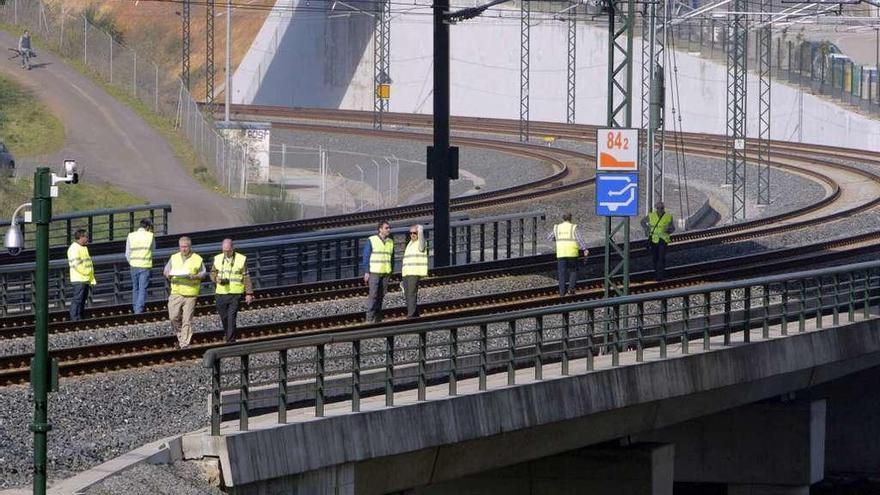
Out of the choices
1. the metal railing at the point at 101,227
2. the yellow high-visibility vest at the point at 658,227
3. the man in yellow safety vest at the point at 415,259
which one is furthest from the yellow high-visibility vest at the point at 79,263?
the yellow high-visibility vest at the point at 658,227

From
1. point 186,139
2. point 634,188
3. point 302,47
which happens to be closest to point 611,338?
point 634,188

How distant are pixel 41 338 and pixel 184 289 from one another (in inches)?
326

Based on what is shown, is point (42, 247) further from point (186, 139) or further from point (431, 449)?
point (186, 139)

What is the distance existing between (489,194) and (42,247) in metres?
33.8

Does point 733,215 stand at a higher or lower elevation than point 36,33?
lower

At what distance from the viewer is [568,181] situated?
51.8 m

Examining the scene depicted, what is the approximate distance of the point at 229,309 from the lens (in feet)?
69.9

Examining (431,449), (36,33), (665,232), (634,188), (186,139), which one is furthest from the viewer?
(36,33)

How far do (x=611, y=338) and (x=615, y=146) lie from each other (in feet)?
8.21

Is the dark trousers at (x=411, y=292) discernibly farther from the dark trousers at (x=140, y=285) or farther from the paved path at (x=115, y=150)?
the paved path at (x=115, y=150)

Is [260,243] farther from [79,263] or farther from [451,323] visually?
[451,323]

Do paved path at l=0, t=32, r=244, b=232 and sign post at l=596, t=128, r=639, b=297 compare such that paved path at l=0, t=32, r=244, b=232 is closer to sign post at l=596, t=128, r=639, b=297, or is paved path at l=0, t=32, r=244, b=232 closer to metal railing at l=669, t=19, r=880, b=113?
sign post at l=596, t=128, r=639, b=297

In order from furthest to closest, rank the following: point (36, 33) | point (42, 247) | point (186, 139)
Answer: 1. point (36, 33)
2. point (186, 139)
3. point (42, 247)

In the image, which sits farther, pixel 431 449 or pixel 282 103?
pixel 282 103
